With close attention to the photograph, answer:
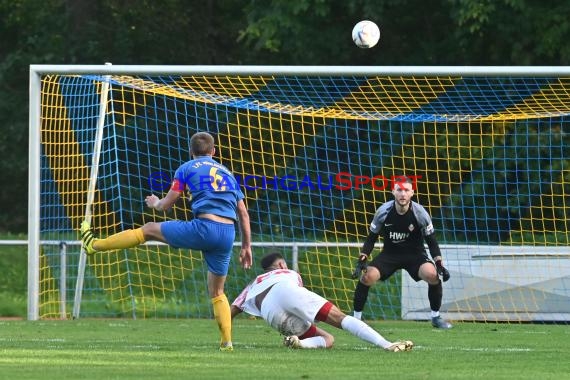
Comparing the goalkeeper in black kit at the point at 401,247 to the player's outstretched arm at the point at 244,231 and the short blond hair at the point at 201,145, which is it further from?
the short blond hair at the point at 201,145

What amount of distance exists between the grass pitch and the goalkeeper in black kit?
824 mm

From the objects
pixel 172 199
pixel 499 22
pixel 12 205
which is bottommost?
pixel 172 199

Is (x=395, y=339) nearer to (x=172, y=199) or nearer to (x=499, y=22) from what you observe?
(x=172, y=199)

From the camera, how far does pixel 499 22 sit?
855 inches

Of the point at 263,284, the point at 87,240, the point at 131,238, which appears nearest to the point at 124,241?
the point at 131,238

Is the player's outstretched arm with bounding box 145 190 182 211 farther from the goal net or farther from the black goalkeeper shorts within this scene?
the goal net

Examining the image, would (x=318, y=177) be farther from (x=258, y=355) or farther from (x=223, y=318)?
(x=258, y=355)

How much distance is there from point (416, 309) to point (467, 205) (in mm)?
3703

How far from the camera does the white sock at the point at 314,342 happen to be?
9725mm

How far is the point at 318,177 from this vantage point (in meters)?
19.8

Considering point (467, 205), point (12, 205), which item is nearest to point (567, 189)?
point (467, 205)

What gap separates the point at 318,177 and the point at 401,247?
20.7ft

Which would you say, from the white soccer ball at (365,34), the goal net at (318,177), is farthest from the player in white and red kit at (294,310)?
the goal net at (318,177)

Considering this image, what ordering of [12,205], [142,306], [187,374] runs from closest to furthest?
[187,374]
[142,306]
[12,205]
